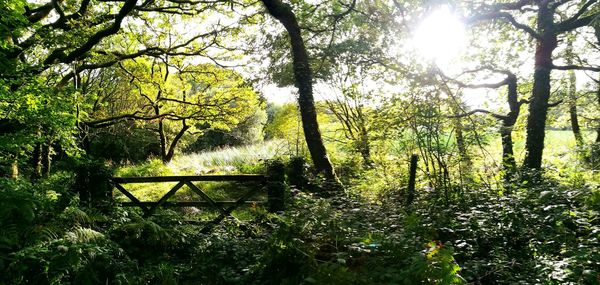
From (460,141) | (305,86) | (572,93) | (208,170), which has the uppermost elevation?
(572,93)

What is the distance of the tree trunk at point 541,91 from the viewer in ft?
27.7

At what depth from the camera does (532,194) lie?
4.33 meters

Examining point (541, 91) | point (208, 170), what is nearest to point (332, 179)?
point (541, 91)

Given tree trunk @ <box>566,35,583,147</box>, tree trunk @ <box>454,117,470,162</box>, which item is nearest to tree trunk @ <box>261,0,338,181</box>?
tree trunk @ <box>454,117,470,162</box>

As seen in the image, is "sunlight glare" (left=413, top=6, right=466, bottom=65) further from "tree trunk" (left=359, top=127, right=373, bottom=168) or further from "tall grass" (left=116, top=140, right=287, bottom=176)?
"tall grass" (left=116, top=140, right=287, bottom=176)

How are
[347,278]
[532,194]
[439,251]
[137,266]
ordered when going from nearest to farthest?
[439,251]
[347,278]
[137,266]
[532,194]

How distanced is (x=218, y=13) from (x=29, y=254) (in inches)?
418

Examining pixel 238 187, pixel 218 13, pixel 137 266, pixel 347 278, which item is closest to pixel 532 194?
pixel 347 278

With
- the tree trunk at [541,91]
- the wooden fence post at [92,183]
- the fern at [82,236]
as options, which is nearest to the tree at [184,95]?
the wooden fence post at [92,183]

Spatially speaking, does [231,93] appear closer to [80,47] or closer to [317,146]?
[80,47]

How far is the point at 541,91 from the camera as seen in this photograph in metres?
8.55

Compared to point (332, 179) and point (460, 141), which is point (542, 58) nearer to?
point (460, 141)

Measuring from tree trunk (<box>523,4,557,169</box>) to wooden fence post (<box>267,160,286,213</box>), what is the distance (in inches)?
246

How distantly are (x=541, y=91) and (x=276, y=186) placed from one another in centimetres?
710
